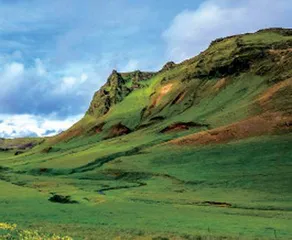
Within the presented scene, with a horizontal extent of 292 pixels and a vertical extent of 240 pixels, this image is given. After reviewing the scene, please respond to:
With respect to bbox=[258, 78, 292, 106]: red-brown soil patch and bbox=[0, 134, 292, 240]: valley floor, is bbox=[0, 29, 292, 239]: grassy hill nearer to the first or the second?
bbox=[0, 134, 292, 240]: valley floor

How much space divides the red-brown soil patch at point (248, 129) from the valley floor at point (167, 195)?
11.5 feet

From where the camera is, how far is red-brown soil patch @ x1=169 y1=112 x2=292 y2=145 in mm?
103688

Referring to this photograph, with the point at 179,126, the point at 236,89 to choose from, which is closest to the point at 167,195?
the point at 179,126

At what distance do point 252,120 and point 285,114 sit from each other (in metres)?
7.64

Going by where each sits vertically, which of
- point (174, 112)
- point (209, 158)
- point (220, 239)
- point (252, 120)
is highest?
point (174, 112)

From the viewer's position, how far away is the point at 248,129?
10719 cm

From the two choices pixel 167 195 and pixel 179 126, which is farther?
pixel 179 126

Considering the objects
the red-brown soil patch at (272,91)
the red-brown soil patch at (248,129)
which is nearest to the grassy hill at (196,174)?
the red-brown soil patch at (248,129)

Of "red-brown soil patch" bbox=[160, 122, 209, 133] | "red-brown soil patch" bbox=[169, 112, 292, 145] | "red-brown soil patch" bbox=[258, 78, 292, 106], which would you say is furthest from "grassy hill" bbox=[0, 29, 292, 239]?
"red-brown soil patch" bbox=[258, 78, 292, 106]

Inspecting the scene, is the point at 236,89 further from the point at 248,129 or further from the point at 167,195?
the point at 167,195

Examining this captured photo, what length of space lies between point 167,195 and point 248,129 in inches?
1708

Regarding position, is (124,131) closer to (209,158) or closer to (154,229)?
(209,158)

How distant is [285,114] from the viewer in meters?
108

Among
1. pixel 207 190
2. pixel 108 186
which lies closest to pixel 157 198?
pixel 207 190
